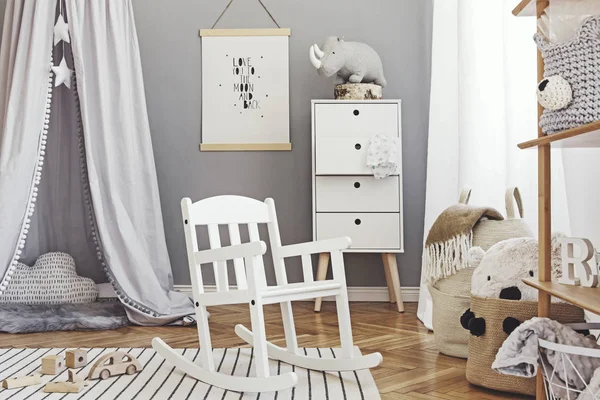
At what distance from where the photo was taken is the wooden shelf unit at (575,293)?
128 centimetres

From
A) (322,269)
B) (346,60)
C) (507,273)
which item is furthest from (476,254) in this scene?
(346,60)

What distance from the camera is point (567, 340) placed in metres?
1.51

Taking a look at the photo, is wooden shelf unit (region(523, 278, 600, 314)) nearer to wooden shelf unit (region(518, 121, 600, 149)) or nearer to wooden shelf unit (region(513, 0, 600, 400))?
wooden shelf unit (region(513, 0, 600, 400))

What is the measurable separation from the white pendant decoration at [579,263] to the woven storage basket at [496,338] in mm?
191

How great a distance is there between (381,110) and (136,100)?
1214 mm

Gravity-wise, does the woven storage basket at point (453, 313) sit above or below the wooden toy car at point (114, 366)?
above

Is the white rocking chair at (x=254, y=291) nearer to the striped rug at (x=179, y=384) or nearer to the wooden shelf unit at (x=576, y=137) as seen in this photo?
the striped rug at (x=179, y=384)

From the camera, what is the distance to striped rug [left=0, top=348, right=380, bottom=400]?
1765 millimetres

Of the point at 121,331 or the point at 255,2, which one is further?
the point at 255,2

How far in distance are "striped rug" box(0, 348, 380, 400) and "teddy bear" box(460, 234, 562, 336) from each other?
0.39m

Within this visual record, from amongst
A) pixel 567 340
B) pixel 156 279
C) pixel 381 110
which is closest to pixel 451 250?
pixel 567 340

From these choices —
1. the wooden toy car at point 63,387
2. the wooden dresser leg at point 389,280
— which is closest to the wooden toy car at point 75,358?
the wooden toy car at point 63,387

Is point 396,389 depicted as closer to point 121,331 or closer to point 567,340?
point 567,340

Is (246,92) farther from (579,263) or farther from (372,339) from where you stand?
(579,263)
